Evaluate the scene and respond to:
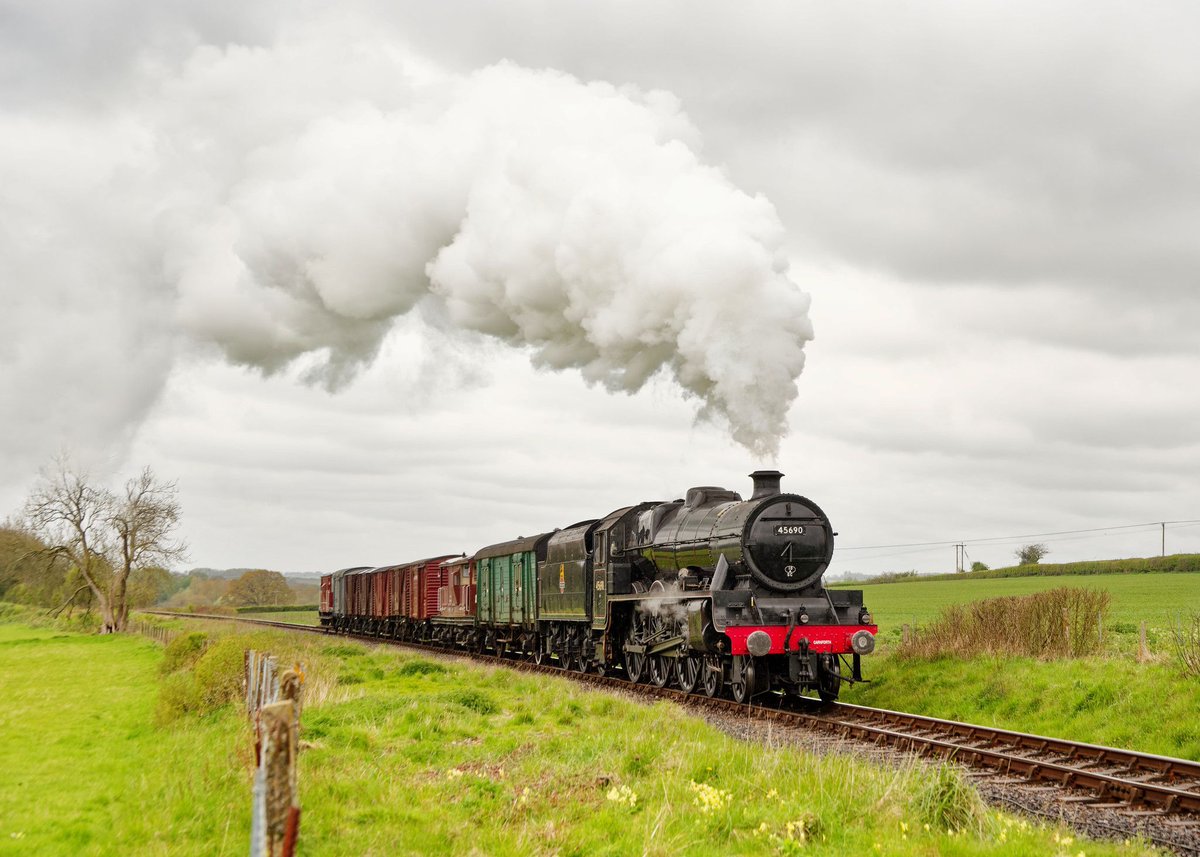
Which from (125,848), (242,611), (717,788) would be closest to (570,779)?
(717,788)

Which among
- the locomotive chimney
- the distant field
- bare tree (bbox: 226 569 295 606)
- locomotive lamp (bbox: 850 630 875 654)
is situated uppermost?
the locomotive chimney

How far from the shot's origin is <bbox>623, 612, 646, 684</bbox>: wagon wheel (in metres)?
18.8

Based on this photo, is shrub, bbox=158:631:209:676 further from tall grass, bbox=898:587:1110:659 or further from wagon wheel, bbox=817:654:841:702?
tall grass, bbox=898:587:1110:659

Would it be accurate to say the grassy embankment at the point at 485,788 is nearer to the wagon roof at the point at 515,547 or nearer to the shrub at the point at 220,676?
the shrub at the point at 220,676

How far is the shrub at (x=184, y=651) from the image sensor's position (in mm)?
22770

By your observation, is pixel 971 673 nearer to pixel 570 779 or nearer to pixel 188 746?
pixel 570 779

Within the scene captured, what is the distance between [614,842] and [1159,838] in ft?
14.0

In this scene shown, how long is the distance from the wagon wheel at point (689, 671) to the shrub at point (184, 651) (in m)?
11.5

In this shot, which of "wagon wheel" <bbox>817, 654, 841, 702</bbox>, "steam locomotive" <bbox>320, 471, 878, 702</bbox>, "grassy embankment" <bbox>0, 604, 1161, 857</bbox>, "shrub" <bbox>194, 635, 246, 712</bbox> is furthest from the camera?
"shrub" <bbox>194, 635, 246, 712</bbox>

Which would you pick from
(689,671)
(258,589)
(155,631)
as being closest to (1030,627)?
(689,671)

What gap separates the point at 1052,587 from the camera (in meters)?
30.7

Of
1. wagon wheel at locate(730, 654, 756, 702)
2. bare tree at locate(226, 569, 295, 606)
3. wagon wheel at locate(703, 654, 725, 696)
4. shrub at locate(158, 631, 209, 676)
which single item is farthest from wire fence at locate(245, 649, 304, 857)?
bare tree at locate(226, 569, 295, 606)

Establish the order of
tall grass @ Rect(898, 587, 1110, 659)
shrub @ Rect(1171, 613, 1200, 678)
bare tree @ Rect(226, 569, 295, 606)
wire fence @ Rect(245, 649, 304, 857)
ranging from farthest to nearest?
bare tree @ Rect(226, 569, 295, 606) < tall grass @ Rect(898, 587, 1110, 659) < shrub @ Rect(1171, 613, 1200, 678) < wire fence @ Rect(245, 649, 304, 857)

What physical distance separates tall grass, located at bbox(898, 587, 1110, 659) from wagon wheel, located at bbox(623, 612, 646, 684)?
16.5 feet
